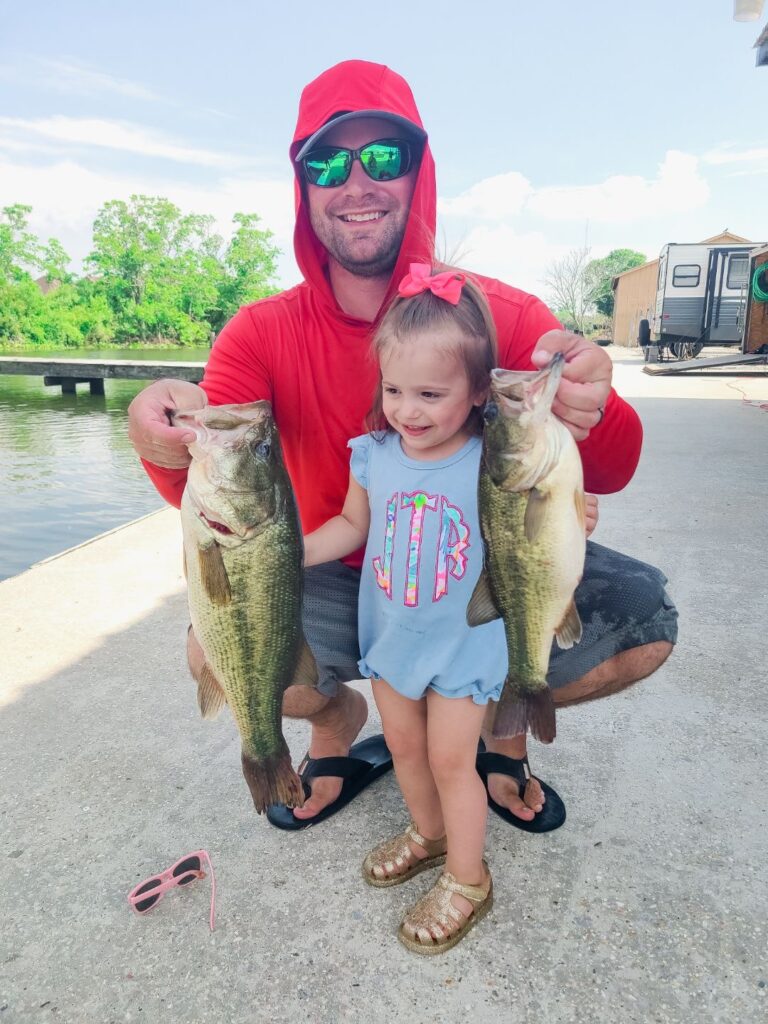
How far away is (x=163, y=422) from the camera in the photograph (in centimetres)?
185

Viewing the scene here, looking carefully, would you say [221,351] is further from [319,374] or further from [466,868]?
[466,868]

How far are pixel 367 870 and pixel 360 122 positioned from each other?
2.61m

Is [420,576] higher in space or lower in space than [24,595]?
higher

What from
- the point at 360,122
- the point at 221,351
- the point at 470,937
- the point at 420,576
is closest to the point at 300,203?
the point at 360,122

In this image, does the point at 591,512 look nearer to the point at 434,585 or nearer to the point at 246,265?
the point at 434,585

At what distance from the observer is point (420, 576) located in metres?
2.06

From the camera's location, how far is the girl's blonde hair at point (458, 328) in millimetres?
1994

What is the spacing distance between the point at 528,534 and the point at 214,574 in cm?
81

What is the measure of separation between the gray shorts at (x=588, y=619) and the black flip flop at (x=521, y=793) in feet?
1.08

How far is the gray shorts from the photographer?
240cm

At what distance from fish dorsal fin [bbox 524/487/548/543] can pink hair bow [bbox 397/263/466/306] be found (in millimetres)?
670

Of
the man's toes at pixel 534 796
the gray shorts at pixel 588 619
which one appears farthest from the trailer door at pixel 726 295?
the man's toes at pixel 534 796

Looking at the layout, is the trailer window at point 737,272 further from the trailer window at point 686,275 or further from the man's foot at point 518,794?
the man's foot at point 518,794

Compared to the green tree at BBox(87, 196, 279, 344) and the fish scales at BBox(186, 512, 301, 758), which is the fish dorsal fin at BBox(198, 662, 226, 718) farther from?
the green tree at BBox(87, 196, 279, 344)
